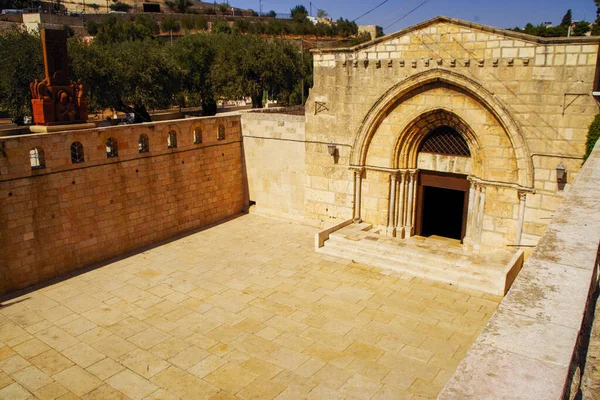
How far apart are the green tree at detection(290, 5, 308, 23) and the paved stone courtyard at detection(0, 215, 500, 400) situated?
7593cm

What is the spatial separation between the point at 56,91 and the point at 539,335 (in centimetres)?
1308

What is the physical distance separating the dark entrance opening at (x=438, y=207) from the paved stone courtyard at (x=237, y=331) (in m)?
3.32

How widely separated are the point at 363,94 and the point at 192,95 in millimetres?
21762

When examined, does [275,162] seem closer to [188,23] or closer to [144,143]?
[144,143]

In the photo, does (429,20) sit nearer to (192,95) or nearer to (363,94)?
(363,94)

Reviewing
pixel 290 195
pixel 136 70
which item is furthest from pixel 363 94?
pixel 136 70

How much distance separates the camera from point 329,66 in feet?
46.5

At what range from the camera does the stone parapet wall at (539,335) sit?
7.32 feet

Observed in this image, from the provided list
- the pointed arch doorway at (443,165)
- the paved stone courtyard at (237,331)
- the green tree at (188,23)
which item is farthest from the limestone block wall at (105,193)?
the green tree at (188,23)

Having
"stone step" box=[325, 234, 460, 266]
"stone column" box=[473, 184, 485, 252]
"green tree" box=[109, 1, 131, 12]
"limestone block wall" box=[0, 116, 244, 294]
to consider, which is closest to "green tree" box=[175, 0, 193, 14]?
"green tree" box=[109, 1, 131, 12]

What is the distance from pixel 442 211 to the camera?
16.3 m

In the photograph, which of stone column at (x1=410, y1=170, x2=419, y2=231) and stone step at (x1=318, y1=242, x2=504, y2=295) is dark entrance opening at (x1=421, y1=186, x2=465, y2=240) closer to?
stone column at (x1=410, y1=170, x2=419, y2=231)

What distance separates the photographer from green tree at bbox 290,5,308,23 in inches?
3253

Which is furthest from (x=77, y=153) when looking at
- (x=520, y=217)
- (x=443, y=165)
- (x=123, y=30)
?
(x=123, y=30)
